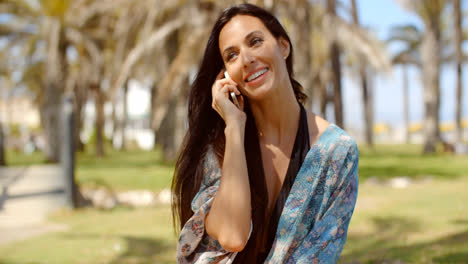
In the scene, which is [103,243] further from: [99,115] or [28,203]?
[99,115]

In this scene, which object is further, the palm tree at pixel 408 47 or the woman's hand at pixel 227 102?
the palm tree at pixel 408 47

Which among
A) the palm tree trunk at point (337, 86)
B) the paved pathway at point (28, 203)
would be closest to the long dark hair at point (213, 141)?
the paved pathway at point (28, 203)

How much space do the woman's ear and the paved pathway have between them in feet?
17.8

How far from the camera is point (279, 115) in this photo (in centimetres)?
217

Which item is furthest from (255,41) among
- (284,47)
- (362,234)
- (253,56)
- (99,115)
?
(99,115)

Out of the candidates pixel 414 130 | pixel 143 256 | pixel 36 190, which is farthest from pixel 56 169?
pixel 414 130

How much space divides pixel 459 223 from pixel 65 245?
4846mm

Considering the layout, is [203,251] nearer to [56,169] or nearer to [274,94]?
[274,94]

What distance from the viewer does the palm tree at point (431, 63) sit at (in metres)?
20.8

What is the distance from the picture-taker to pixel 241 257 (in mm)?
2027

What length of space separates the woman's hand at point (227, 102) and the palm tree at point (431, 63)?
65.2 feet

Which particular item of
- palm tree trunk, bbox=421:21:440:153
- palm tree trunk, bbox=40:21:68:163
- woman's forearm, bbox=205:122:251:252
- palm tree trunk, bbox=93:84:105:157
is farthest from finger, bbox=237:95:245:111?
palm tree trunk, bbox=421:21:440:153

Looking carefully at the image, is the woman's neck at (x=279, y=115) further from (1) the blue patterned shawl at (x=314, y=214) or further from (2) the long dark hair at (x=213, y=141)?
(1) the blue patterned shawl at (x=314, y=214)

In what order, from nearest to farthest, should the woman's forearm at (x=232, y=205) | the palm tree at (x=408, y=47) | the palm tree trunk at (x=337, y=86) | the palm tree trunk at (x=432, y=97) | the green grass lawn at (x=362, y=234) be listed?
the woman's forearm at (x=232, y=205) → the green grass lawn at (x=362, y=234) → the palm tree trunk at (x=337, y=86) → the palm tree trunk at (x=432, y=97) → the palm tree at (x=408, y=47)
